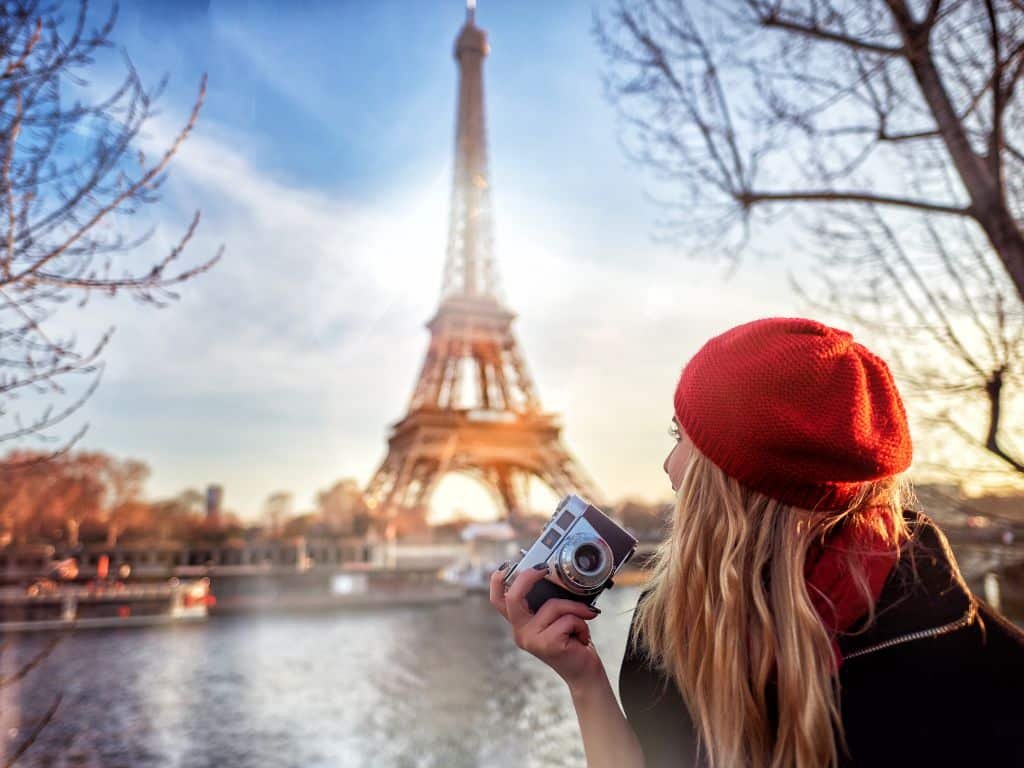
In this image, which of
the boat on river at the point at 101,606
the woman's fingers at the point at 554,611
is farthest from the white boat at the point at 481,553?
the woman's fingers at the point at 554,611

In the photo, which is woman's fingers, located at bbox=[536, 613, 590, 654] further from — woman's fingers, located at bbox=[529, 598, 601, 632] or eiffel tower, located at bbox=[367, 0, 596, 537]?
eiffel tower, located at bbox=[367, 0, 596, 537]

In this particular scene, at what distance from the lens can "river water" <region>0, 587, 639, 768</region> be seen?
9.20 m

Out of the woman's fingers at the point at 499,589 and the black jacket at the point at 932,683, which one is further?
the woman's fingers at the point at 499,589

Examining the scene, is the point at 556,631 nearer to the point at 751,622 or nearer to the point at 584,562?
the point at 584,562

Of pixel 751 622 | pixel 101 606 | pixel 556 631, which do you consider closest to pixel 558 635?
pixel 556 631

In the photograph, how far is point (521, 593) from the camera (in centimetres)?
126

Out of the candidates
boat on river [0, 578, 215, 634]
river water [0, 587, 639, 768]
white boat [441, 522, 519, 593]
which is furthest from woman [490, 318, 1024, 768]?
white boat [441, 522, 519, 593]

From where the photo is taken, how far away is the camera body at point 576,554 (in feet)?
4.09

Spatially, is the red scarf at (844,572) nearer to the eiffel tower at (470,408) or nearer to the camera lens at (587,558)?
the camera lens at (587,558)

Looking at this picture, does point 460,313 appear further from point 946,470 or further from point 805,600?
point 805,600

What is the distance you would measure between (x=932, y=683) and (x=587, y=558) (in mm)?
521

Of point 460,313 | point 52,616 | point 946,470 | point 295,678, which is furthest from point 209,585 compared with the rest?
point 946,470

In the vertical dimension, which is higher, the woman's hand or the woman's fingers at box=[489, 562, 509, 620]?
the woman's fingers at box=[489, 562, 509, 620]

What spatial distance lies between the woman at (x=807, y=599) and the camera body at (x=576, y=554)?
68 mm
